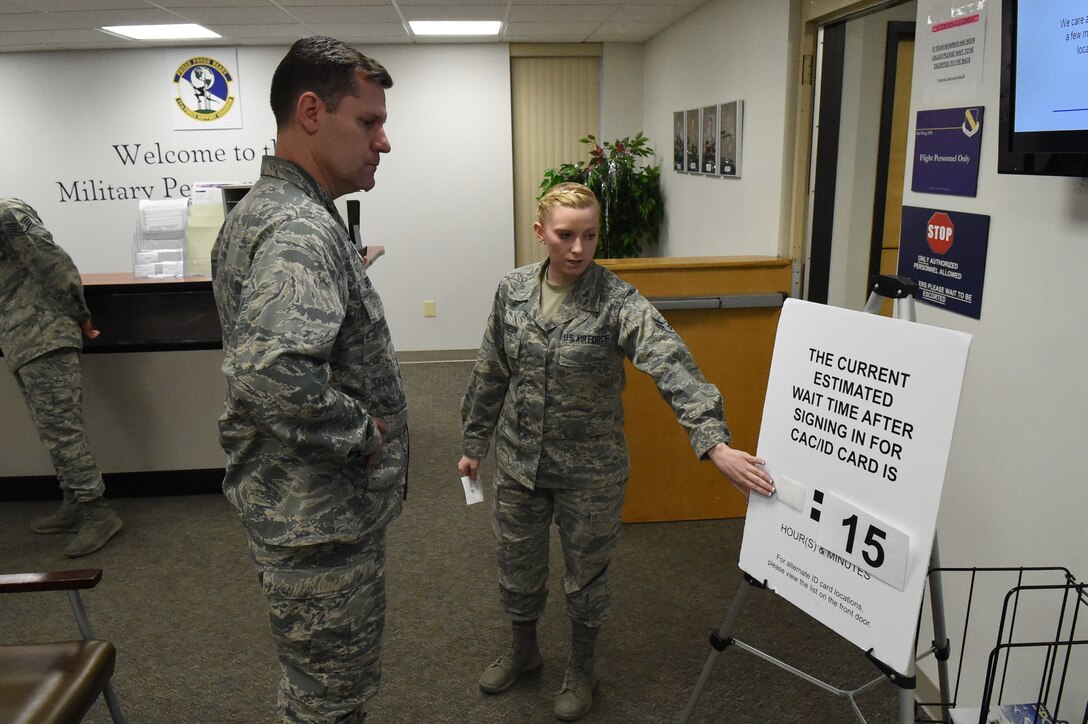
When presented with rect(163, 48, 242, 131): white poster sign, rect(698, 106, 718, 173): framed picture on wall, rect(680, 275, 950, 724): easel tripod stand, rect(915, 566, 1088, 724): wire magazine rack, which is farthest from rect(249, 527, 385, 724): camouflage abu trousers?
rect(163, 48, 242, 131): white poster sign

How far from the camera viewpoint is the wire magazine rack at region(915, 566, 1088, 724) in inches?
57.5

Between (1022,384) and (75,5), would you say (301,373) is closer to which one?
(1022,384)

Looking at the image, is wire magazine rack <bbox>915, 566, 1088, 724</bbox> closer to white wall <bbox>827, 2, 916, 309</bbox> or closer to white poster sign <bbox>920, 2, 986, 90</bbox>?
white poster sign <bbox>920, 2, 986, 90</bbox>

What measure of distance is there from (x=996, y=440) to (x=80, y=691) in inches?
82.4

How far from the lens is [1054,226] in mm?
1578

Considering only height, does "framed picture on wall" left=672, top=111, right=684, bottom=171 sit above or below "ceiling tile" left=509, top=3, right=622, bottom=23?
below

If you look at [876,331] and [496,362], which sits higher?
[876,331]

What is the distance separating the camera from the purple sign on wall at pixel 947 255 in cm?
183

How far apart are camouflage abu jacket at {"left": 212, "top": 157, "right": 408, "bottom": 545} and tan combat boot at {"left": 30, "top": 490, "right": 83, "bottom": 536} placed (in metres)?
2.43

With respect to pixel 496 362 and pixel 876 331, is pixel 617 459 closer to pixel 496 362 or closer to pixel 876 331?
pixel 496 362

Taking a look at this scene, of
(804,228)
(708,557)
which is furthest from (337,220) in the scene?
(804,228)

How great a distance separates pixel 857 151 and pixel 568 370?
6.25 ft

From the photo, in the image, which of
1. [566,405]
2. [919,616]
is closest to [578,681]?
[566,405]

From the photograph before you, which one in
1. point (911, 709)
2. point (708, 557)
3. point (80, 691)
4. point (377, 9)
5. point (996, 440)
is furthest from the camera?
point (377, 9)
